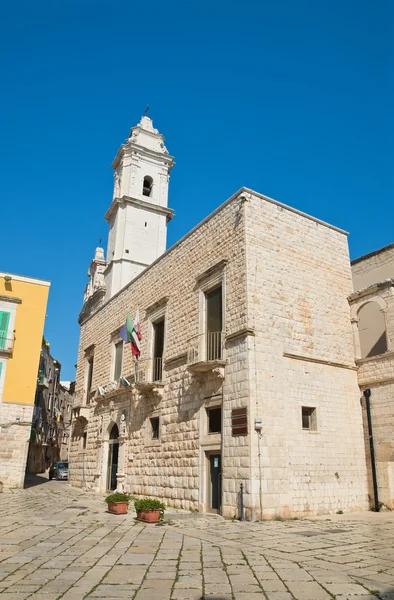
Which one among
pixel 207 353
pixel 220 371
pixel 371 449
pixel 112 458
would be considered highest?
pixel 207 353

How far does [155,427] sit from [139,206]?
60.8 ft

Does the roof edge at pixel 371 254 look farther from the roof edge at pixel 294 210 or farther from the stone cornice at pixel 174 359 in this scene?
the stone cornice at pixel 174 359

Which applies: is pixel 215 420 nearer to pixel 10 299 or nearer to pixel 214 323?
pixel 214 323

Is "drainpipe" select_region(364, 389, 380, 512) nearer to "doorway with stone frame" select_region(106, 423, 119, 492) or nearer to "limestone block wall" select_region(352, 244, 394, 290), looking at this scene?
"limestone block wall" select_region(352, 244, 394, 290)

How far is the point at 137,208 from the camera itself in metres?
30.1

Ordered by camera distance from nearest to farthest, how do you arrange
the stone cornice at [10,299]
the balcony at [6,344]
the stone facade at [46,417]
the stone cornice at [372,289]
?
the stone cornice at [372,289] < the balcony at [6,344] < the stone cornice at [10,299] < the stone facade at [46,417]

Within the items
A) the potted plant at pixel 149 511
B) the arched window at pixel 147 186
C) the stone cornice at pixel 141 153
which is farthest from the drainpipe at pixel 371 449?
the stone cornice at pixel 141 153

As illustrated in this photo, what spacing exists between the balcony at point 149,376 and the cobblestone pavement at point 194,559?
511cm

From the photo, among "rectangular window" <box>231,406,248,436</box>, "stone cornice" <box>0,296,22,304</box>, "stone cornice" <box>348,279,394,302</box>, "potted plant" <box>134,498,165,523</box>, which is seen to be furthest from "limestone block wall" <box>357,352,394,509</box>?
"stone cornice" <box>0,296,22,304</box>

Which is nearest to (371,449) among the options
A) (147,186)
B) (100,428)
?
(100,428)

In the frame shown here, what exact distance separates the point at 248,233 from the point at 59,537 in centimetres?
804

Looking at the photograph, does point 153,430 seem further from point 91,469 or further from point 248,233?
point 248,233

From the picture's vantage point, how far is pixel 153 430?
14922 mm

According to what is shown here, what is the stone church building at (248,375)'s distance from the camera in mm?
10641
